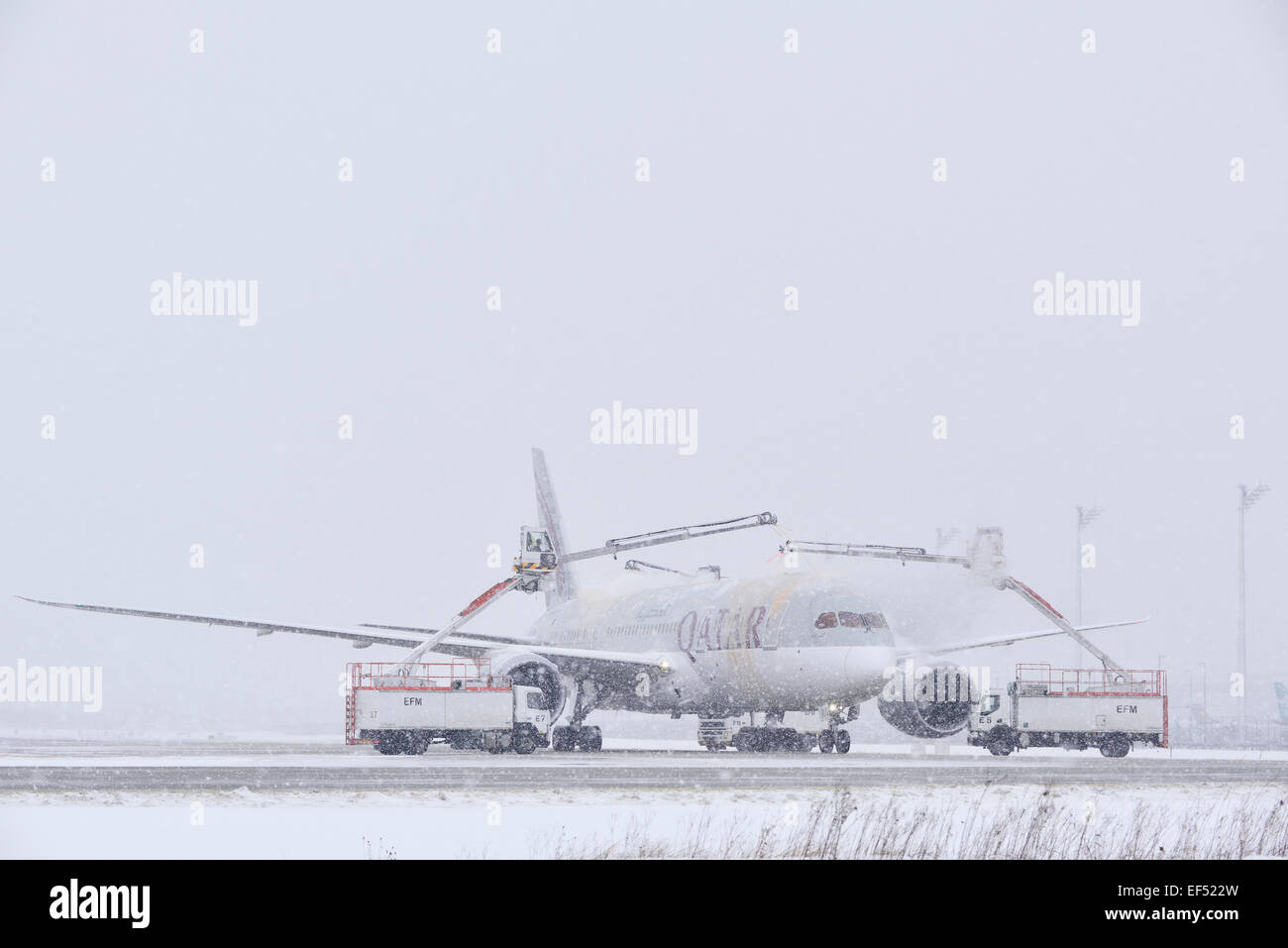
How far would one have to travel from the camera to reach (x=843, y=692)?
118 ft

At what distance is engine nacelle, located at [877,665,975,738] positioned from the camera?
38.2 m

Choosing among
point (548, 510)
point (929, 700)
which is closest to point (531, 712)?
point (929, 700)

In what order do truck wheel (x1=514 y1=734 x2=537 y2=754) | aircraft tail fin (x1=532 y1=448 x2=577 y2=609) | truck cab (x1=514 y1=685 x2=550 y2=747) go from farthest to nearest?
aircraft tail fin (x1=532 y1=448 x2=577 y2=609)
truck wheel (x1=514 y1=734 x2=537 y2=754)
truck cab (x1=514 y1=685 x2=550 y2=747)

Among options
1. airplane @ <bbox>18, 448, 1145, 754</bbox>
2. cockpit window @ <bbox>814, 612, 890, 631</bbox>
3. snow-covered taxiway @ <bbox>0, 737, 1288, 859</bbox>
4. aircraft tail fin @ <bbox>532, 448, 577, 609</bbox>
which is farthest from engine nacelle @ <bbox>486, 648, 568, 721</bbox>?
aircraft tail fin @ <bbox>532, 448, 577, 609</bbox>

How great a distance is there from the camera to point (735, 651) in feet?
128

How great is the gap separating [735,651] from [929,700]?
500 cm

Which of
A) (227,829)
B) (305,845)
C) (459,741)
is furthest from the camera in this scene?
(459,741)

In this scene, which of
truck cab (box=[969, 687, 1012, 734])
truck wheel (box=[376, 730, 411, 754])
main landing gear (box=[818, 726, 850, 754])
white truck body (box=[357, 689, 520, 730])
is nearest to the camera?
white truck body (box=[357, 689, 520, 730])

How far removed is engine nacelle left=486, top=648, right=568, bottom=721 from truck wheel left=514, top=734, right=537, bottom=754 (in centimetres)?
205

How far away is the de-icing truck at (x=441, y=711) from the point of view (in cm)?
3609

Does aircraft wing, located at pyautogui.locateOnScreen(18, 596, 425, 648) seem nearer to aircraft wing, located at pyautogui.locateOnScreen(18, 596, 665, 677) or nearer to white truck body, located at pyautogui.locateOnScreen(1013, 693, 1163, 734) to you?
aircraft wing, located at pyautogui.locateOnScreen(18, 596, 665, 677)
